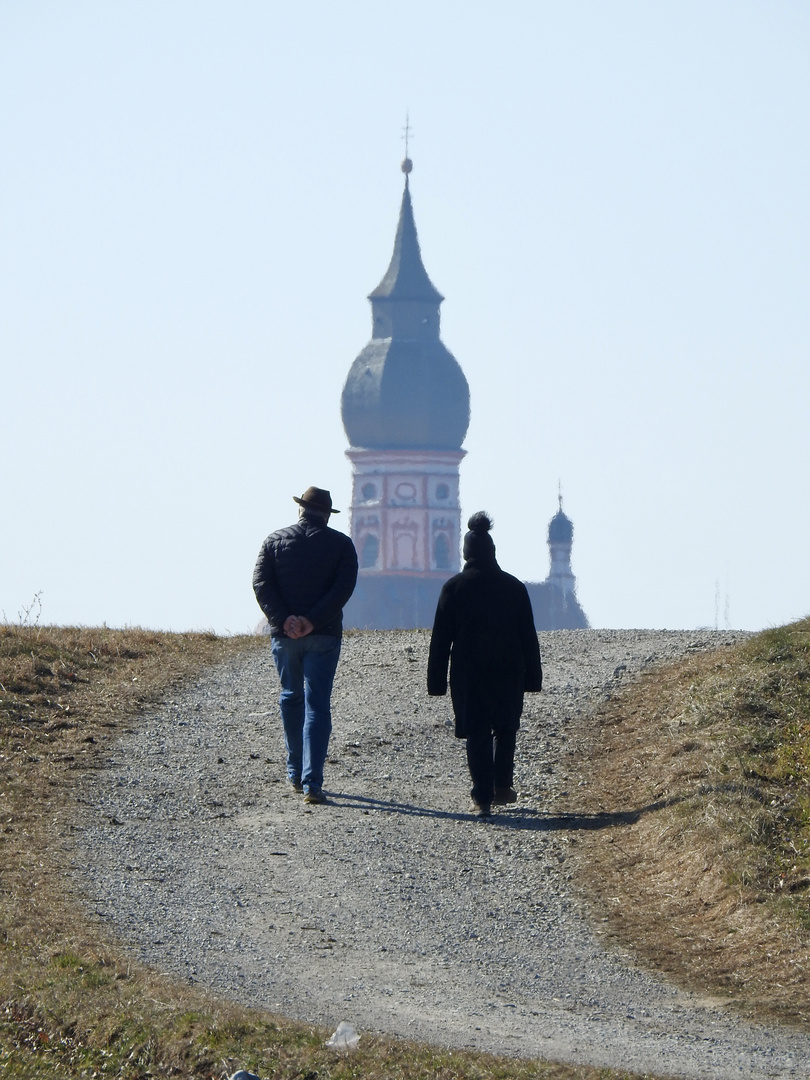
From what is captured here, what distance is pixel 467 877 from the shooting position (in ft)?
31.3

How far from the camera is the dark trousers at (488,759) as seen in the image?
10945 mm

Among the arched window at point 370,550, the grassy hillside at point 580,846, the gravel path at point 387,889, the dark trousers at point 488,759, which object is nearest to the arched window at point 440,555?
the arched window at point 370,550

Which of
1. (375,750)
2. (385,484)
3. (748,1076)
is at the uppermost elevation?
(385,484)

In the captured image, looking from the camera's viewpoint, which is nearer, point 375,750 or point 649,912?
point 649,912

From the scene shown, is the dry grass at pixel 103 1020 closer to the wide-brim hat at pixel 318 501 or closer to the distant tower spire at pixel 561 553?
the wide-brim hat at pixel 318 501

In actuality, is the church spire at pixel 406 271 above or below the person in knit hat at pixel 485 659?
above

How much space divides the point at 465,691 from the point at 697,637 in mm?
6839

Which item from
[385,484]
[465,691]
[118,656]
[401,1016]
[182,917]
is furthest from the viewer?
[385,484]

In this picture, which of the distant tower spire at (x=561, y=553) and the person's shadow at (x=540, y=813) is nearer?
the person's shadow at (x=540, y=813)

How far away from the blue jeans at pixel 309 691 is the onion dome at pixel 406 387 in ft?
540

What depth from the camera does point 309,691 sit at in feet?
36.3

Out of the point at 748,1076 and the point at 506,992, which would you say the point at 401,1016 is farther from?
the point at 748,1076

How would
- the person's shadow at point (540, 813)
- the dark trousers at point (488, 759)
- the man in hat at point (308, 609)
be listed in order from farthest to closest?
the man in hat at point (308, 609), the dark trousers at point (488, 759), the person's shadow at point (540, 813)

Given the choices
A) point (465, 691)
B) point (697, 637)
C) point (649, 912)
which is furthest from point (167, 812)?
point (697, 637)
